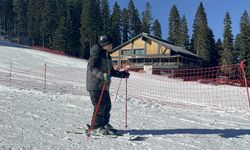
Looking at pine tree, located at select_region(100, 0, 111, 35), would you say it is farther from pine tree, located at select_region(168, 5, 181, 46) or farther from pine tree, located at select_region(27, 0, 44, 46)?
pine tree, located at select_region(168, 5, 181, 46)

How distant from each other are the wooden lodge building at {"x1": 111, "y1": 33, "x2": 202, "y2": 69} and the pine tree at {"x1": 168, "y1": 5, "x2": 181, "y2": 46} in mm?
15267

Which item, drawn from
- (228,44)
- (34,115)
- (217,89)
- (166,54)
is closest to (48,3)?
(166,54)

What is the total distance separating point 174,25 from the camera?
63219 mm

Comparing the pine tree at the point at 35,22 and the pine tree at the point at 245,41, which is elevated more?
the pine tree at the point at 35,22

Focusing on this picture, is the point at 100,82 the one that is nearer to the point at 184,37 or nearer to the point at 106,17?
the point at 184,37

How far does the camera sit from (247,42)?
1823 inches

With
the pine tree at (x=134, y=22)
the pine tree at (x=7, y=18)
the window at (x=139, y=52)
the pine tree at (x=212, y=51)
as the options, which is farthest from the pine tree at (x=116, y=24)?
the pine tree at (x=7, y=18)

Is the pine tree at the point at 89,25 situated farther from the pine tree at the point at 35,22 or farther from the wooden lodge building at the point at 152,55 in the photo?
the pine tree at the point at 35,22

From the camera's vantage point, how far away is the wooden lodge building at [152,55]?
4197 centimetres

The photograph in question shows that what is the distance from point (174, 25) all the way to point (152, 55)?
22295mm

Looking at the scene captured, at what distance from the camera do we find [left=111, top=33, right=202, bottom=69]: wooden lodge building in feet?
138

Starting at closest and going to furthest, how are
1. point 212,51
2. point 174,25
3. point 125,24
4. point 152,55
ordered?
point 152,55 < point 212,51 < point 125,24 < point 174,25

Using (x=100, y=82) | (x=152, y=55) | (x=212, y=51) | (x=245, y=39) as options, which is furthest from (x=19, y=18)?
(x=100, y=82)

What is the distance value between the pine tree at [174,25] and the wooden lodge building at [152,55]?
15267mm
